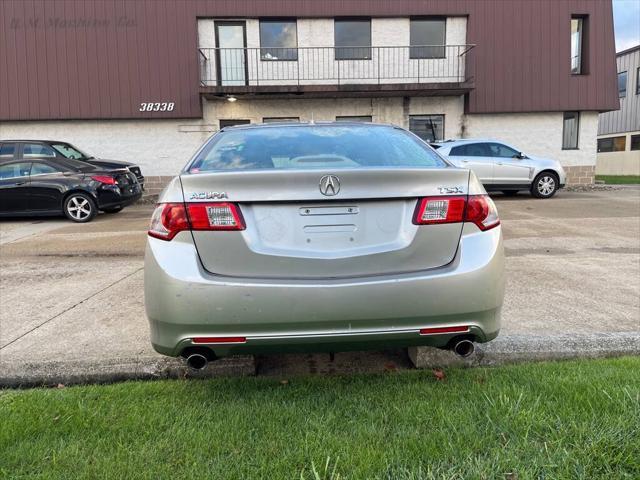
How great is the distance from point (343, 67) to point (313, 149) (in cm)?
1443

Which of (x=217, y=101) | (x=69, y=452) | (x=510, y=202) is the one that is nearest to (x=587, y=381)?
(x=69, y=452)

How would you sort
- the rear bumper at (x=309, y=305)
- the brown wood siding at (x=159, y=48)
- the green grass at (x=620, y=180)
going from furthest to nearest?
the green grass at (x=620, y=180), the brown wood siding at (x=159, y=48), the rear bumper at (x=309, y=305)

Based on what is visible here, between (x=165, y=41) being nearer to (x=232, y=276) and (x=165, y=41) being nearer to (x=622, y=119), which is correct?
(x=232, y=276)

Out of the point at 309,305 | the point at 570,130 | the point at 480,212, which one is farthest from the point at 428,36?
the point at 309,305

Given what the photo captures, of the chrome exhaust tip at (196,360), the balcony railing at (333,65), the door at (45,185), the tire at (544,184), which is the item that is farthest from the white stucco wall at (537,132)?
the chrome exhaust tip at (196,360)

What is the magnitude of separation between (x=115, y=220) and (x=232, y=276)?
957 centimetres

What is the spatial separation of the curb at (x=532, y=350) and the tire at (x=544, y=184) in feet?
37.0

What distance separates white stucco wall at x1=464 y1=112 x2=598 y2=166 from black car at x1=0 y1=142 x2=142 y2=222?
12184 millimetres

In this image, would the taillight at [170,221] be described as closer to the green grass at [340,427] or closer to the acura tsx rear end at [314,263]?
the acura tsx rear end at [314,263]

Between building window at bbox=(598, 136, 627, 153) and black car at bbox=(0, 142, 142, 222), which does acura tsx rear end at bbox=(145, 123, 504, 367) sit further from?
building window at bbox=(598, 136, 627, 153)

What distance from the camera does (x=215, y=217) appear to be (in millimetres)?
2299

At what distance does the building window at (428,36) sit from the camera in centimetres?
1666

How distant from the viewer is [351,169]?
2.37 metres

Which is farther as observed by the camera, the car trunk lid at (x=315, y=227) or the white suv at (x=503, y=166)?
the white suv at (x=503, y=166)
